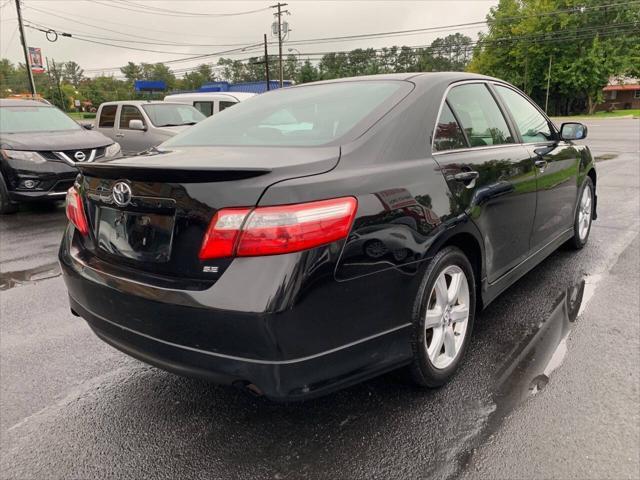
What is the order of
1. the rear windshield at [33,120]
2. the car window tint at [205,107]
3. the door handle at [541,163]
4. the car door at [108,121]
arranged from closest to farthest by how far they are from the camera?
the door handle at [541,163] < the rear windshield at [33,120] < the car door at [108,121] < the car window tint at [205,107]

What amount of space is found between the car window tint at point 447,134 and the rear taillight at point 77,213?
71.1 inches

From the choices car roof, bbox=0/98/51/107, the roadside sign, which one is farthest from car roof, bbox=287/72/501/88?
the roadside sign

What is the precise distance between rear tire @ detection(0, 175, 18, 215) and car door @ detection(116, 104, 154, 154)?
3338 millimetres

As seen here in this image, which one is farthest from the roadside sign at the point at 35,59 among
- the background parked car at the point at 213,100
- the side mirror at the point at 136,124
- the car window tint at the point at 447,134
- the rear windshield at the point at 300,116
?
the car window tint at the point at 447,134

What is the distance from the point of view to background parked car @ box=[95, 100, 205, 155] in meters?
→ 10.5

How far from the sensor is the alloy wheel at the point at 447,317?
2.47m

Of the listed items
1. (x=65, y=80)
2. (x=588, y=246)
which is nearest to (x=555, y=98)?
(x=588, y=246)

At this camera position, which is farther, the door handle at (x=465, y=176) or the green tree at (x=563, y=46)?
the green tree at (x=563, y=46)

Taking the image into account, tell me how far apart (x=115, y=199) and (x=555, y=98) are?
71515 millimetres

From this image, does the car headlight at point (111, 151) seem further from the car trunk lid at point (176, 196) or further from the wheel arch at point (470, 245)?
the wheel arch at point (470, 245)

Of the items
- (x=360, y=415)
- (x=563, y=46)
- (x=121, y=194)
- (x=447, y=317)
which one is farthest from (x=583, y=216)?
(x=563, y=46)

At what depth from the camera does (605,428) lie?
2.29 metres

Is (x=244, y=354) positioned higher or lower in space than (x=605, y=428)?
higher

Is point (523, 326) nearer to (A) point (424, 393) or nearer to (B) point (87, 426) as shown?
(A) point (424, 393)
